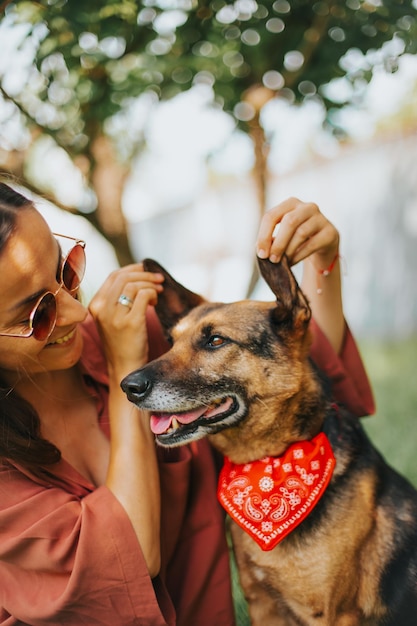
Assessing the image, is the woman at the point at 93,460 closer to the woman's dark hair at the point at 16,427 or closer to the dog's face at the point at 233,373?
the woman's dark hair at the point at 16,427

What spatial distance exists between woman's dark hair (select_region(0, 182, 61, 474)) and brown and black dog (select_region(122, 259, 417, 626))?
377 mm

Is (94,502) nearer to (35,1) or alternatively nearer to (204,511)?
(204,511)

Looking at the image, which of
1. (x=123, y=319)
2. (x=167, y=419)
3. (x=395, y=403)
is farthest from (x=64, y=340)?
(x=395, y=403)

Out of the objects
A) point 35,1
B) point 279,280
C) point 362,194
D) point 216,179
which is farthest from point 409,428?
point 216,179

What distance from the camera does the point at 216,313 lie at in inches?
103

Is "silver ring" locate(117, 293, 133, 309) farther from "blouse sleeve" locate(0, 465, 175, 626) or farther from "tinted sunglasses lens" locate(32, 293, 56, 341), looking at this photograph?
"blouse sleeve" locate(0, 465, 175, 626)

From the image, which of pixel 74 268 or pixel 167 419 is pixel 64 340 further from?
pixel 167 419

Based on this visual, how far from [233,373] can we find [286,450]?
40 cm

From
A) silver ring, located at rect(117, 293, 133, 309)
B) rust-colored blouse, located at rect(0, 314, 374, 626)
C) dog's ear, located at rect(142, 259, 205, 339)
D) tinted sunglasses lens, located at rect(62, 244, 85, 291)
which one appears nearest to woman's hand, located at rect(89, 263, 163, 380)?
silver ring, located at rect(117, 293, 133, 309)

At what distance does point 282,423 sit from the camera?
246 centimetres

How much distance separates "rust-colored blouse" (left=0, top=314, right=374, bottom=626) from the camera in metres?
1.96

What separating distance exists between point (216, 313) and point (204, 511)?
2.74ft

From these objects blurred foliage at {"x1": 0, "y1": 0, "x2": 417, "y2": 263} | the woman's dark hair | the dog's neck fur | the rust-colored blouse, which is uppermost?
blurred foliage at {"x1": 0, "y1": 0, "x2": 417, "y2": 263}

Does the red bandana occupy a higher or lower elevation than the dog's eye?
lower
